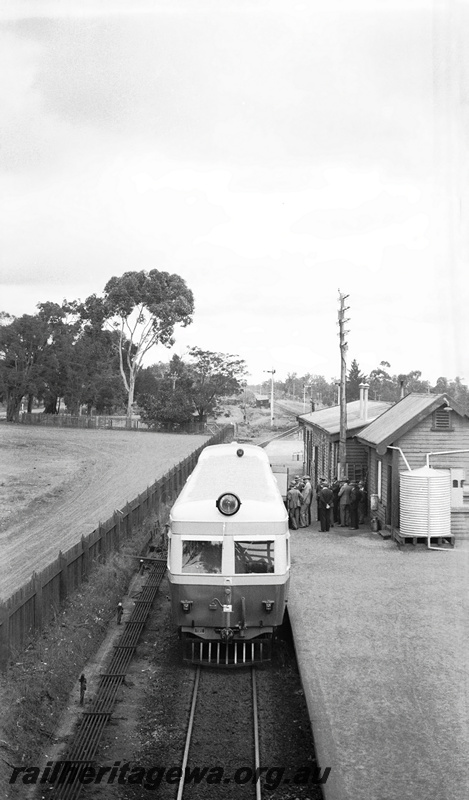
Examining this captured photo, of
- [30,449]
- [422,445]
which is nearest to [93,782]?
[422,445]

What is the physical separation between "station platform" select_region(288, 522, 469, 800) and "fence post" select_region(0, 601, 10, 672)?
3.85 m

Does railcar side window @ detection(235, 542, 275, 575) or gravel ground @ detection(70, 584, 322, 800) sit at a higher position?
railcar side window @ detection(235, 542, 275, 575)

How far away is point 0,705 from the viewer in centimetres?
859

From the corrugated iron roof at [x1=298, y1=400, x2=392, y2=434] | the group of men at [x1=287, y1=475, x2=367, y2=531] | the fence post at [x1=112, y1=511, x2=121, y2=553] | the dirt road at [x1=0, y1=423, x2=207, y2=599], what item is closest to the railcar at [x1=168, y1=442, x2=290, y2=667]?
the dirt road at [x1=0, y1=423, x2=207, y2=599]

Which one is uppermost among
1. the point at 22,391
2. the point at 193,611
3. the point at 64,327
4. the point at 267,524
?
the point at 64,327

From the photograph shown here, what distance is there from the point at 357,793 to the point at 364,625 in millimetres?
5464

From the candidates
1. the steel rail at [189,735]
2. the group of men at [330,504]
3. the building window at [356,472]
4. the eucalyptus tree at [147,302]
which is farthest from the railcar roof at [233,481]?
the eucalyptus tree at [147,302]

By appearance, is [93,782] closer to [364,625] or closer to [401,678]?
[401,678]

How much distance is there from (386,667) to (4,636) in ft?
17.2

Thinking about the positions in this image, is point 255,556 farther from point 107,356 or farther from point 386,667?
point 107,356

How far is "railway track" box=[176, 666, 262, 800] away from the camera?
7.67m

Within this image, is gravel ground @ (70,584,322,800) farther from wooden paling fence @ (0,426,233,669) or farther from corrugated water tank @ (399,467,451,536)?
corrugated water tank @ (399,467,451,536)

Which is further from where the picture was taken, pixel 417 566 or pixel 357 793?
pixel 417 566

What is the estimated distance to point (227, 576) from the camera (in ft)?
36.6
